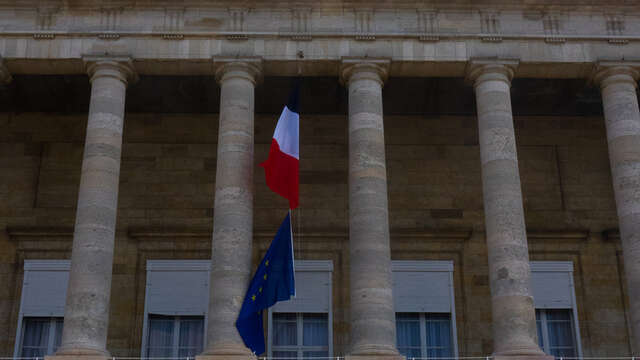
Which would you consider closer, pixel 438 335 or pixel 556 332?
pixel 438 335

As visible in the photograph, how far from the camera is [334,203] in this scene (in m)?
28.0

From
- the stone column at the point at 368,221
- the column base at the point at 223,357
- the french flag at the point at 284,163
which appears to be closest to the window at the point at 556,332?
the stone column at the point at 368,221

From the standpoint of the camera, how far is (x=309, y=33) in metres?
24.1

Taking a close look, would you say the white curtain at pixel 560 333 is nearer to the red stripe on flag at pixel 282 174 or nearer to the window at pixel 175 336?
the red stripe on flag at pixel 282 174

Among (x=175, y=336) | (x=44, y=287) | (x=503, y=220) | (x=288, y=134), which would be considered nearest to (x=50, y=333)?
(x=44, y=287)

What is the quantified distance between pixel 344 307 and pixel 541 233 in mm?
6509

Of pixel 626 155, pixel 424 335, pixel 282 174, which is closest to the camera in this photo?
pixel 282 174

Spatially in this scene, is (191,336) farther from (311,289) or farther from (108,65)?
(108,65)

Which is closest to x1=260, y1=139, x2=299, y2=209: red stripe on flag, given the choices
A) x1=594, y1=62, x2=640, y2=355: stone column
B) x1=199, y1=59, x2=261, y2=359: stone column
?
x1=199, y1=59, x2=261, y2=359: stone column

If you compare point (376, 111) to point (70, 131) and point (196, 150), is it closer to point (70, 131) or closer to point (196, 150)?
point (196, 150)

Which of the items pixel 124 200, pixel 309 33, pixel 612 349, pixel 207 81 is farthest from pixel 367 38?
pixel 612 349

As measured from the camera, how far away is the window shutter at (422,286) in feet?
87.2

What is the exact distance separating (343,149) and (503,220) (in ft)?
25.8

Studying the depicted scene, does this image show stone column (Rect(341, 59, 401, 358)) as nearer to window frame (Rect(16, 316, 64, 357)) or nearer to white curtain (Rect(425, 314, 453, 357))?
white curtain (Rect(425, 314, 453, 357))
